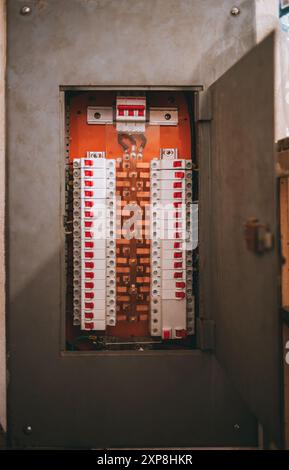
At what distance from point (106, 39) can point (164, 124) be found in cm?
49

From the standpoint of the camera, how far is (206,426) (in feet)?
6.07

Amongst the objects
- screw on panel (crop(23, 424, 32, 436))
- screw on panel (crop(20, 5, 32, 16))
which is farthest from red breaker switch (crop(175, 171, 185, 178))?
screw on panel (crop(23, 424, 32, 436))

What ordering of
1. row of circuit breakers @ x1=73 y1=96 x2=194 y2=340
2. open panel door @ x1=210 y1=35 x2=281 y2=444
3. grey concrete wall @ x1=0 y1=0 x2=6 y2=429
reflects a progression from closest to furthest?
1. open panel door @ x1=210 y1=35 x2=281 y2=444
2. grey concrete wall @ x1=0 y1=0 x2=6 y2=429
3. row of circuit breakers @ x1=73 y1=96 x2=194 y2=340

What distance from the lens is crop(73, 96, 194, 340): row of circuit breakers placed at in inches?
77.4

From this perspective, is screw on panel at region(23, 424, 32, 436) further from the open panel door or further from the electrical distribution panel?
the open panel door

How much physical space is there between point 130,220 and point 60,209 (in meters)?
0.38

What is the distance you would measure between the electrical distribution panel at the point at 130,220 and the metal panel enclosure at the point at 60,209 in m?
0.17

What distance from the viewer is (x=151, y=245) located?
202cm

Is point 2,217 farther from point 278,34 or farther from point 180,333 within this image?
point 278,34

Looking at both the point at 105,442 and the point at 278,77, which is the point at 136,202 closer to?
the point at 278,77

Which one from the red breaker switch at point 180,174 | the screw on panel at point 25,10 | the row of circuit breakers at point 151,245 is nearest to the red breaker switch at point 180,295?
the row of circuit breakers at point 151,245

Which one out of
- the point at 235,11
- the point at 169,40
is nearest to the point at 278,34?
the point at 235,11

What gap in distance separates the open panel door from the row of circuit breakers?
0.18 meters

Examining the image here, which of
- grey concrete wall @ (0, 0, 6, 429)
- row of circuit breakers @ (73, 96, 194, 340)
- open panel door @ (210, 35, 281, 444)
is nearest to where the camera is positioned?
open panel door @ (210, 35, 281, 444)
